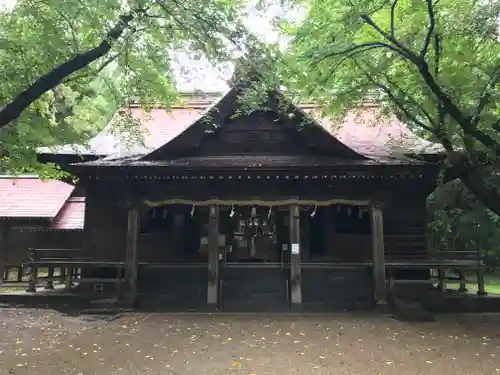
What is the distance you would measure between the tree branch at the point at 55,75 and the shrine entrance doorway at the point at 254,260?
194 inches

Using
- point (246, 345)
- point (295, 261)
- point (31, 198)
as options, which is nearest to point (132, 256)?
point (295, 261)

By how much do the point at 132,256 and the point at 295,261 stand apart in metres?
4.10

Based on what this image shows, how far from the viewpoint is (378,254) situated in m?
11.1

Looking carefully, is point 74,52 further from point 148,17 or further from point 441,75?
point 441,75

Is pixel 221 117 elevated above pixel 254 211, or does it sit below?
above

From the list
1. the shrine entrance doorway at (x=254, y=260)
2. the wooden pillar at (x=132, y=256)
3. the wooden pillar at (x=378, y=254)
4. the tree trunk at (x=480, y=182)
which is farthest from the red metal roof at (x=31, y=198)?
the tree trunk at (x=480, y=182)

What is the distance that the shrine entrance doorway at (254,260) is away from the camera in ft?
38.1

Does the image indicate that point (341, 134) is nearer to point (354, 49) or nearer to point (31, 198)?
point (354, 49)

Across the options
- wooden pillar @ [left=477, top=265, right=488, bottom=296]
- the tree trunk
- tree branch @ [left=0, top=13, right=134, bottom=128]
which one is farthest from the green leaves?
wooden pillar @ [left=477, top=265, right=488, bottom=296]

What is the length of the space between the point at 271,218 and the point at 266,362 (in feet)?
20.6

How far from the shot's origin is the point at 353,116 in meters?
15.4

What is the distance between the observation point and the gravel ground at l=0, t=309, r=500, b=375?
6477mm

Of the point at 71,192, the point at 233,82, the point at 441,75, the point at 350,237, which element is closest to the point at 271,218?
the point at 350,237

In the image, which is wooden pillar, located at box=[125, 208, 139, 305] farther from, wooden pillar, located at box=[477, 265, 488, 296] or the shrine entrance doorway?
wooden pillar, located at box=[477, 265, 488, 296]
